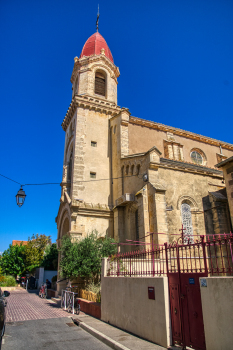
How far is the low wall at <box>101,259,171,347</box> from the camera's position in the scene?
664 centimetres

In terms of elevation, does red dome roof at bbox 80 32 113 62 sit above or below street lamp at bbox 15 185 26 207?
above

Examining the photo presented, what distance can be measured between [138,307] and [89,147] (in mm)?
14927

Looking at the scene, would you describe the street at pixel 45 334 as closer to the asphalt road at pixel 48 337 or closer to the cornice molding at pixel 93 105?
the asphalt road at pixel 48 337

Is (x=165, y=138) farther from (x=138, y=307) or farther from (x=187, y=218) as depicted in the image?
(x=138, y=307)

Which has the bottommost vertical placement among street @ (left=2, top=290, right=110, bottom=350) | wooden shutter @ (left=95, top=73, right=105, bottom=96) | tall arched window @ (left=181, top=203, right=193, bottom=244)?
street @ (left=2, top=290, right=110, bottom=350)

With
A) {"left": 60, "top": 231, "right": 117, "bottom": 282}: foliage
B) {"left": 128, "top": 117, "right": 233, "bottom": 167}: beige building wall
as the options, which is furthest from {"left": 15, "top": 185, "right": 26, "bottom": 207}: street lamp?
{"left": 128, "top": 117, "right": 233, "bottom": 167}: beige building wall

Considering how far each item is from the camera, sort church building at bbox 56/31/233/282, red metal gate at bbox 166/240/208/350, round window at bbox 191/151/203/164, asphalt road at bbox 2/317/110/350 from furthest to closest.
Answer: round window at bbox 191/151/203/164, church building at bbox 56/31/233/282, asphalt road at bbox 2/317/110/350, red metal gate at bbox 166/240/208/350

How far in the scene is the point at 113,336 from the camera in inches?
301

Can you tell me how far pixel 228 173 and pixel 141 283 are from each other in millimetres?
9395

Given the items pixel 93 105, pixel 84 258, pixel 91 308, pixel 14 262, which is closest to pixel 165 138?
pixel 93 105

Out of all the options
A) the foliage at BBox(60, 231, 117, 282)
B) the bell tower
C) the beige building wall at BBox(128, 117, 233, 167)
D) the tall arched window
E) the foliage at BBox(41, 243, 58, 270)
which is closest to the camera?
the foliage at BBox(60, 231, 117, 282)

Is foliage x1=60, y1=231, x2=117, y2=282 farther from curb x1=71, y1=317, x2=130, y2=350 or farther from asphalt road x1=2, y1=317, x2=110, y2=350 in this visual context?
curb x1=71, y1=317, x2=130, y2=350

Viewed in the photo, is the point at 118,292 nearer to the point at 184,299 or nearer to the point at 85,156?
the point at 184,299

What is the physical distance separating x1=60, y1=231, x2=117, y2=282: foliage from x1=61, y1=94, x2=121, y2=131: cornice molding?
12.3 metres
